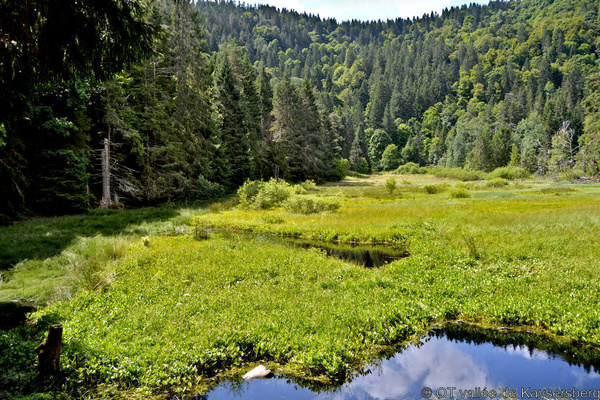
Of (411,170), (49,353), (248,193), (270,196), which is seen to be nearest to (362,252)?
(49,353)

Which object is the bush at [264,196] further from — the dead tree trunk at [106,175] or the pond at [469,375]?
the pond at [469,375]

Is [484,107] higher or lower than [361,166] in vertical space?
higher

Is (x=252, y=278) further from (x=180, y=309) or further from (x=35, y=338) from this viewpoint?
(x=35, y=338)

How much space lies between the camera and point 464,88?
168 meters

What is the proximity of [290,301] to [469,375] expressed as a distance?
4.41 meters

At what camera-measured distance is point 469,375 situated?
6.22m

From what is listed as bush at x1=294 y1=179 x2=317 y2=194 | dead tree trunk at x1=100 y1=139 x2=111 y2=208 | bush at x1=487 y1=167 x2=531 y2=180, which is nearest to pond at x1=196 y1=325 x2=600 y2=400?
dead tree trunk at x1=100 y1=139 x2=111 y2=208

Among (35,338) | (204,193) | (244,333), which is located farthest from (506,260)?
(204,193)

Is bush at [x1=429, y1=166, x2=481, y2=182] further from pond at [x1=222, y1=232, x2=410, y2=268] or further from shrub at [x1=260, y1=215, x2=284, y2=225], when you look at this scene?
pond at [x1=222, y1=232, x2=410, y2=268]

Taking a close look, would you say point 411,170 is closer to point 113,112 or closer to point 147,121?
point 147,121

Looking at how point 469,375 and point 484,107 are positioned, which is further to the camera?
point 484,107

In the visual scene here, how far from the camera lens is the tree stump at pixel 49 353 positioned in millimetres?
5215

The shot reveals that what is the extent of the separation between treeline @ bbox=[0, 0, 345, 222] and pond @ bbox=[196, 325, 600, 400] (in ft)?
23.3

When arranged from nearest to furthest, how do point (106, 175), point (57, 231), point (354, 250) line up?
point (57, 231)
point (354, 250)
point (106, 175)
